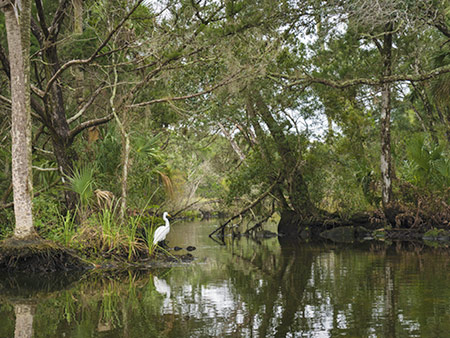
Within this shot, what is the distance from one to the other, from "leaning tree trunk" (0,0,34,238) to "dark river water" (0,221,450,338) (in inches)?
42.9

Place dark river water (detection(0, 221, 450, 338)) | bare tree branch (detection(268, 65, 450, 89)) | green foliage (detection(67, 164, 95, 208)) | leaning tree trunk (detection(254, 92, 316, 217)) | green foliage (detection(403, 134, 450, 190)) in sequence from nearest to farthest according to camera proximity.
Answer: dark river water (detection(0, 221, 450, 338)) < green foliage (detection(67, 164, 95, 208)) < bare tree branch (detection(268, 65, 450, 89)) < green foliage (detection(403, 134, 450, 190)) < leaning tree trunk (detection(254, 92, 316, 217))

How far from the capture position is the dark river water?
571cm

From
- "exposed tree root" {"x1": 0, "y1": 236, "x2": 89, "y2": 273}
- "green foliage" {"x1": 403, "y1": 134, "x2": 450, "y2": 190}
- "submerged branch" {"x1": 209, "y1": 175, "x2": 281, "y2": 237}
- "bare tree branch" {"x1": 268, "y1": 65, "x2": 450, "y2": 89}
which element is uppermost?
"bare tree branch" {"x1": 268, "y1": 65, "x2": 450, "y2": 89}

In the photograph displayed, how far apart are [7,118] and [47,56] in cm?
251

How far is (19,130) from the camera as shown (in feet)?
34.2

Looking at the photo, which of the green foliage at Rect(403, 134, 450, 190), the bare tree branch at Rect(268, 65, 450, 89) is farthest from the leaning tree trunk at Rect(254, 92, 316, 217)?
the green foliage at Rect(403, 134, 450, 190)

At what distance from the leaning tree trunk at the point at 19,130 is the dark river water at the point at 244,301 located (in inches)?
42.9

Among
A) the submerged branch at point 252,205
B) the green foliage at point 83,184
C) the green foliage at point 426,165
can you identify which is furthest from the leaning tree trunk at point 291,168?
A: the green foliage at point 83,184

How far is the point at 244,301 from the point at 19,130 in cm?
548

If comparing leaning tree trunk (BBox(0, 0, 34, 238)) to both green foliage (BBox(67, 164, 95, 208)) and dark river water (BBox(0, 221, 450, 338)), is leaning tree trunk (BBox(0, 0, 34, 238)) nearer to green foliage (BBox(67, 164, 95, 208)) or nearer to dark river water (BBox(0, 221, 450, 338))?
dark river water (BBox(0, 221, 450, 338))

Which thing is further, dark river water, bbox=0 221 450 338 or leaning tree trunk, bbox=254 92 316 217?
leaning tree trunk, bbox=254 92 316 217

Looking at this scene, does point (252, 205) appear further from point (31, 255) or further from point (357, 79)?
point (31, 255)

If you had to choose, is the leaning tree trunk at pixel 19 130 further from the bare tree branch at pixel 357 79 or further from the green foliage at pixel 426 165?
the green foliage at pixel 426 165

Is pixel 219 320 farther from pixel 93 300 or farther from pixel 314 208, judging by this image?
pixel 314 208
